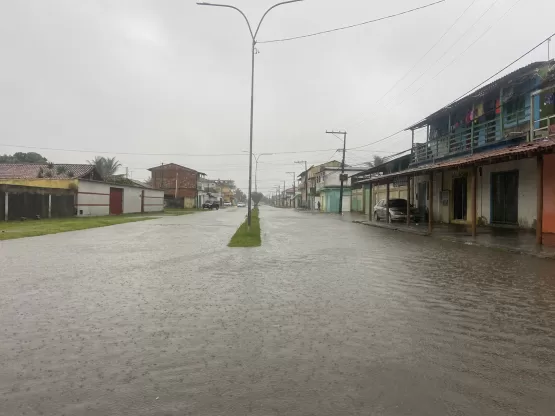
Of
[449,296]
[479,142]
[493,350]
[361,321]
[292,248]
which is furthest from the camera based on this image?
[479,142]

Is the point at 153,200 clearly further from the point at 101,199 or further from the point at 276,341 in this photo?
the point at 276,341

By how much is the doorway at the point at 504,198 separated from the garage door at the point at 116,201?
106ft

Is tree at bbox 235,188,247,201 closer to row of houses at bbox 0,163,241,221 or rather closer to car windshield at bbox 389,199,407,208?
row of houses at bbox 0,163,241,221

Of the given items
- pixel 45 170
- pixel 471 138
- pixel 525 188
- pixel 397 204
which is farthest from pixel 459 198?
pixel 45 170

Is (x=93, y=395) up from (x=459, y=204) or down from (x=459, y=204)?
down

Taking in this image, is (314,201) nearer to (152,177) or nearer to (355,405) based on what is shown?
(152,177)

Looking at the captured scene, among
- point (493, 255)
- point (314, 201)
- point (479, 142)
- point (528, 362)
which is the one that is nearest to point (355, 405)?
point (528, 362)

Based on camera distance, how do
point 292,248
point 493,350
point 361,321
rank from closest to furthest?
point 493,350, point 361,321, point 292,248

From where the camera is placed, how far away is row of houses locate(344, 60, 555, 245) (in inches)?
621

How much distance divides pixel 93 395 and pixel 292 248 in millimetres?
10153

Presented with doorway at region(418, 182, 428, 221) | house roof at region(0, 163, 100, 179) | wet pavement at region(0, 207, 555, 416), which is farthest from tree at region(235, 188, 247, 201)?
wet pavement at region(0, 207, 555, 416)

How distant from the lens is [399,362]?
13.0 feet

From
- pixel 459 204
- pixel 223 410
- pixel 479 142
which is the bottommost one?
pixel 223 410

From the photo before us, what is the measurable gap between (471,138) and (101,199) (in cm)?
3004
